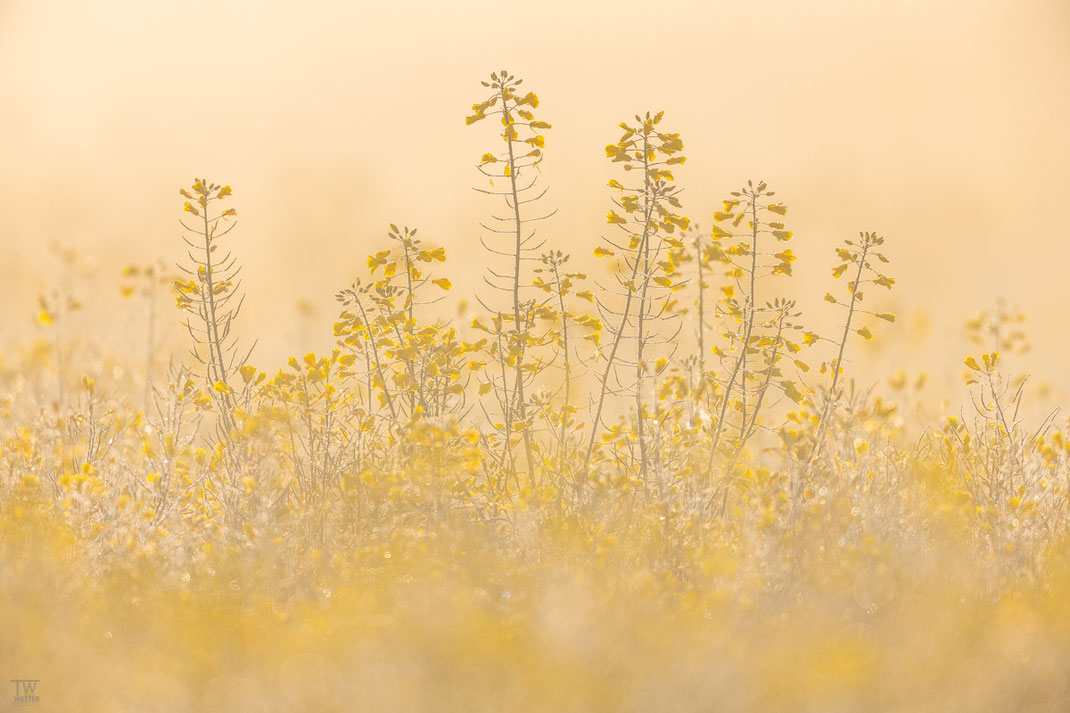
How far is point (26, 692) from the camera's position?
2.77m

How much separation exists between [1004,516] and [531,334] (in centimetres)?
219

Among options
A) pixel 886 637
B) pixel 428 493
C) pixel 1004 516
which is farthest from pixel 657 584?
pixel 1004 516

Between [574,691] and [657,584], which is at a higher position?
[657,584]

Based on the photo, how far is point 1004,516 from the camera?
3.79 m

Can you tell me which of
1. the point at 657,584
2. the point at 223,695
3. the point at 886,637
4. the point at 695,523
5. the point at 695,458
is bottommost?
the point at 223,695

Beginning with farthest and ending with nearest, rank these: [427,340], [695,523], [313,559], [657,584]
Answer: [427,340]
[695,523]
[313,559]
[657,584]

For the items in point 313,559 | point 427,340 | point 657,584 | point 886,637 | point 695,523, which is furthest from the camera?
point 427,340

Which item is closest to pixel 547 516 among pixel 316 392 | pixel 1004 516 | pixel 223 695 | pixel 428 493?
pixel 428 493

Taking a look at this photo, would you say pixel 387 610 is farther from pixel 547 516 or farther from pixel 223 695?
Result: pixel 547 516

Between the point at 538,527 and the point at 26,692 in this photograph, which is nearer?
the point at 26,692

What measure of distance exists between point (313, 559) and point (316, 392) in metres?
0.94

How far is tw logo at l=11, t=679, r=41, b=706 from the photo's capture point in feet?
9.05

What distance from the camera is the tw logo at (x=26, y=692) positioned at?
2760mm

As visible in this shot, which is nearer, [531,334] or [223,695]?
[223,695]
